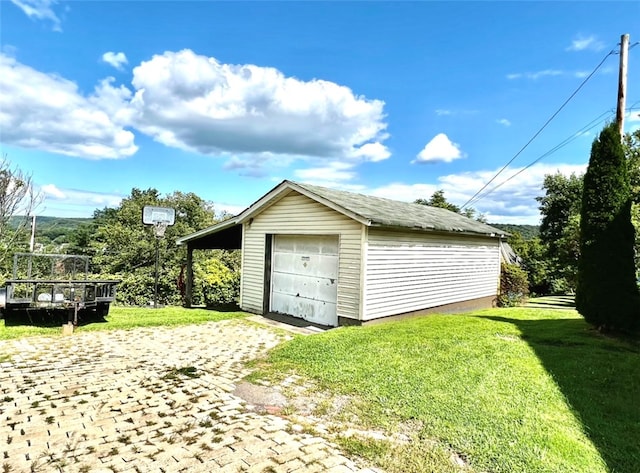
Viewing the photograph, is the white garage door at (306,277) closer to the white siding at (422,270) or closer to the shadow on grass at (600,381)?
the white siding at (422,270)

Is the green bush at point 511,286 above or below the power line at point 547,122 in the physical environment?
below

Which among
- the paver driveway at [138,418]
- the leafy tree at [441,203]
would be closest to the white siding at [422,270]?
the paver driveway at [138,418]

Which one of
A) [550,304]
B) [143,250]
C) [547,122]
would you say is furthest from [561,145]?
[143,250]

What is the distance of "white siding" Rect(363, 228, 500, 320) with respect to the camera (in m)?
8.92

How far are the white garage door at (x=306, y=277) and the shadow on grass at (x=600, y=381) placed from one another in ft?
14.6

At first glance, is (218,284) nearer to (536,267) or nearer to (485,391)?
(485,391)

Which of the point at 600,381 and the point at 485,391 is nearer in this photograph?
the point at 485,391

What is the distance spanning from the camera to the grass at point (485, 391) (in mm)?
3262

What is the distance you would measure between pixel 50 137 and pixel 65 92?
5097 mm

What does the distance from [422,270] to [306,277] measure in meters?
3.20

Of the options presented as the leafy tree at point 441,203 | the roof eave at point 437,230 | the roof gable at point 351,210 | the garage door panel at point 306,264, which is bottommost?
the garage door panel at point 306,264

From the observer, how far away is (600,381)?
5.18 metres

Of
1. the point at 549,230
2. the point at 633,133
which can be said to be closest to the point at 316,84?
the point at 633,133

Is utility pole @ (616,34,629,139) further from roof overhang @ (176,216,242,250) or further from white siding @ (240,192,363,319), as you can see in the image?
roof overhang @ (176,216,242,250)
